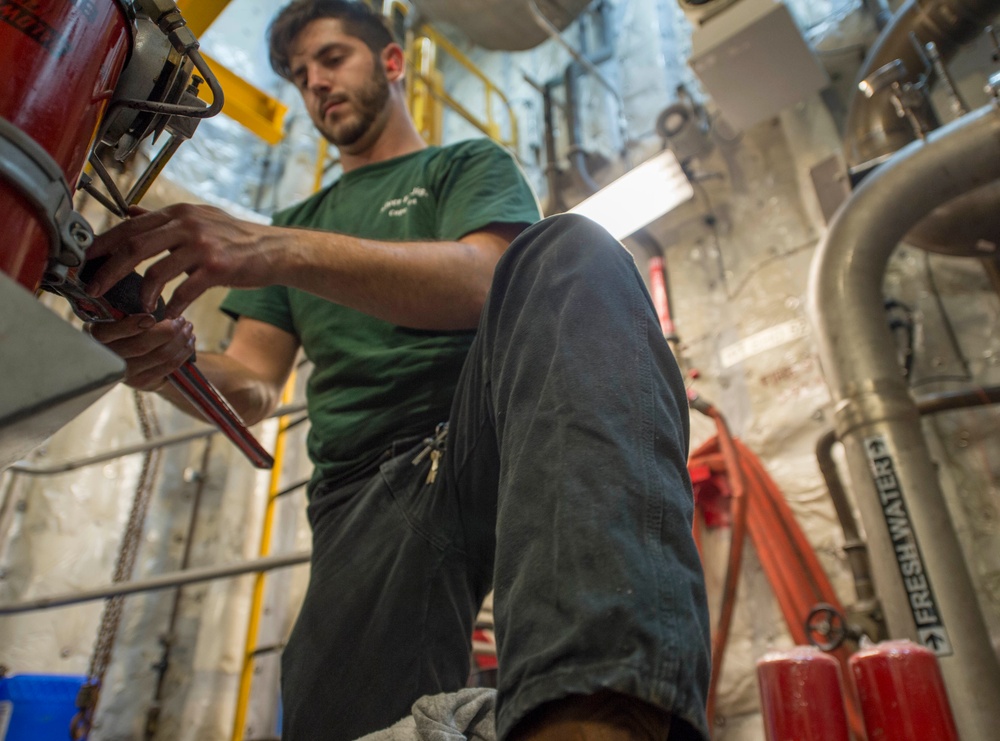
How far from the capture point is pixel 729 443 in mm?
2295

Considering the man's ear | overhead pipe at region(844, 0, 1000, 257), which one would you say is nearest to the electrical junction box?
overhead pipe at region(844, 0, 1000, 257)

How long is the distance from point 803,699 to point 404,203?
3.85 feet

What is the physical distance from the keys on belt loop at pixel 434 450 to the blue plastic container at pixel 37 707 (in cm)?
164

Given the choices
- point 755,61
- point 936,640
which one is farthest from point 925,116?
point 936,640

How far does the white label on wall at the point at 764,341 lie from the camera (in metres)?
2.56

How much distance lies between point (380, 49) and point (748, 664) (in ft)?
6.53

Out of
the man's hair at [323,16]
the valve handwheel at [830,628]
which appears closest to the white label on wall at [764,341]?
the valve handwheel at [830,628]

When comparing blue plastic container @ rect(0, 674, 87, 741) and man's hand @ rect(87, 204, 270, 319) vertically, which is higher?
man's hand @ rect(87, 204, 270, 319)

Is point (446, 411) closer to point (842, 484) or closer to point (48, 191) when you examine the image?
point (48, 191)

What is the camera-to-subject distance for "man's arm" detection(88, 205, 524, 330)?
2.22 ft

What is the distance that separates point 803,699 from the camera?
137 cm

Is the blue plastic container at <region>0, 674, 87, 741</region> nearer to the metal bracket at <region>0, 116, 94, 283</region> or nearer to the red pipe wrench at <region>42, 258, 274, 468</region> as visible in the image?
the red pipe wrench at <region>42, 258, 274, 468</region>

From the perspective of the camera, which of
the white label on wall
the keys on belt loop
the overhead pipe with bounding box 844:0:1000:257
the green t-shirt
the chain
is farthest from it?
the white label on wall

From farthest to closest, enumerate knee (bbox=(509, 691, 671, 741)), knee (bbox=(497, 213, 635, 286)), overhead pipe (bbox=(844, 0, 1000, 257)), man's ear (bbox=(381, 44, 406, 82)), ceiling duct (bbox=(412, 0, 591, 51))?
ceiling duct (bbox=(412, 0, 591, 51)) < overhead pipe (bbox=(844, 0, 1000, 257)) < man's ear (bbox=(381, 44, 406, 82)) < knee (bbox=(497, 213, 635, 286)) < knee (bbox=(509, 691, 671, 741))
